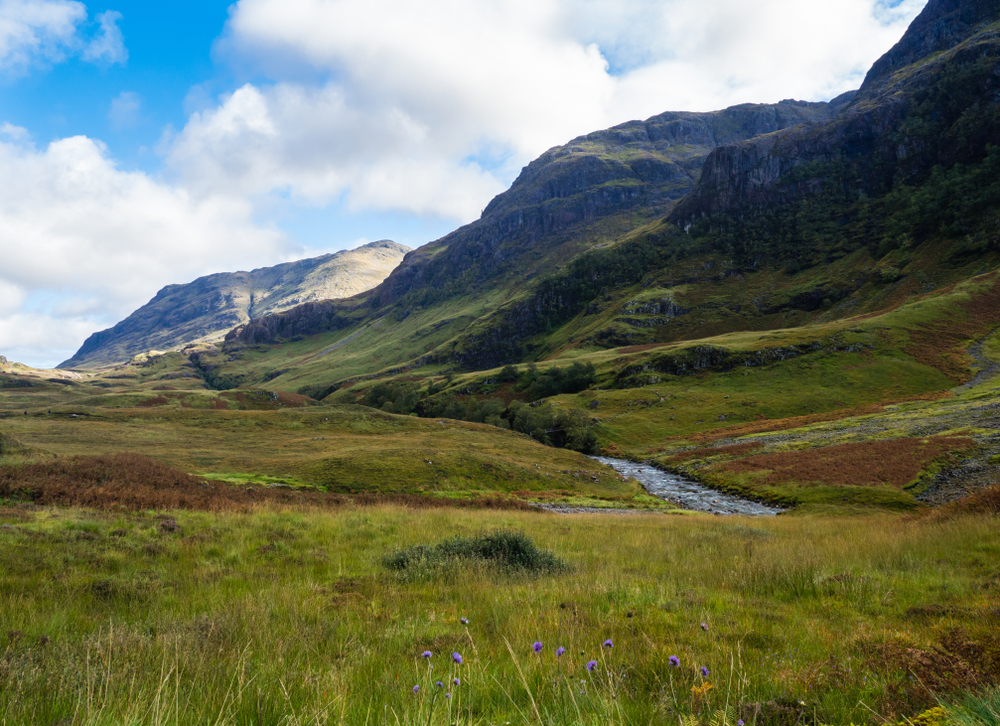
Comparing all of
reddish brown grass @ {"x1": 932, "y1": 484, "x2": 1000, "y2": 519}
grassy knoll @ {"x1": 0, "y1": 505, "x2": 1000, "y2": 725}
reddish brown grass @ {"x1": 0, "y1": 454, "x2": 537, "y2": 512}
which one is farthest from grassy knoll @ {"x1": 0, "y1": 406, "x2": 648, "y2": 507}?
grassy knoll @ {"x1": 0, "y1": 505, "x2": 1000, "y2": 725}

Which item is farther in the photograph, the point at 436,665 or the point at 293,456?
the point at 293,456

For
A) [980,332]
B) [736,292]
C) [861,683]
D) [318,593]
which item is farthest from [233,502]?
[736,292]

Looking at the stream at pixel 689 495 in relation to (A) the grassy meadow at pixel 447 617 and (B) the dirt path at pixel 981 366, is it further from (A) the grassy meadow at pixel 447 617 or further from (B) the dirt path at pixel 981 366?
(B) the dirt path at pixel 981 366

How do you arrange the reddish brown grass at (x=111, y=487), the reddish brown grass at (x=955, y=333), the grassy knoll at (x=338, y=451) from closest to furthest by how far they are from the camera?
the reddish brown grass at (x=111, y=487)
the grassy knoll at (x=338, y=451)
the reddish brown grass at (x=955, y=333)

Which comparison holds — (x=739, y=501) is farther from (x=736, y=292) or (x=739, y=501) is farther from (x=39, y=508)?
(x=736, y=292)

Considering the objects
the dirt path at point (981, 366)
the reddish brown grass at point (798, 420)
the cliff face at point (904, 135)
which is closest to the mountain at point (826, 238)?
the cliff face at point (904, 135)

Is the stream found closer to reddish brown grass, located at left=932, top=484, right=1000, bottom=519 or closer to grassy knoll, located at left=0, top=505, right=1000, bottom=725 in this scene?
reddish brown grass, located at left=932, top=484, right=1000, bottom=519

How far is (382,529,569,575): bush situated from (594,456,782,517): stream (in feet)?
92.4

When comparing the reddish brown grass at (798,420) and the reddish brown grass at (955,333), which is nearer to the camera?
the reddish brown grass at (798,420)

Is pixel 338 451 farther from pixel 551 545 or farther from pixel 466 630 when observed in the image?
pixel 466 630

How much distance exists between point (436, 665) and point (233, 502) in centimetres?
1543

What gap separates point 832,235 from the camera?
167 meters

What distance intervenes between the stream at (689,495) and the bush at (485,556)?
28168mm

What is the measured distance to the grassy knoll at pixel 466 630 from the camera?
294 cm
